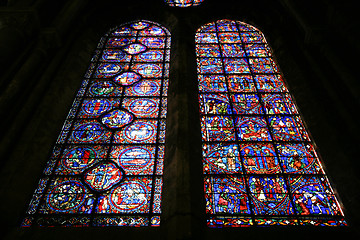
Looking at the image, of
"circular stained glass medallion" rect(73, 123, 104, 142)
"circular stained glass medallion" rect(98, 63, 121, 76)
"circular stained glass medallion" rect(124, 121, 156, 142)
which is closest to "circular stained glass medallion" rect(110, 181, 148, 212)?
"circular stained glass medallion" rect(124, 121, 156, 142)

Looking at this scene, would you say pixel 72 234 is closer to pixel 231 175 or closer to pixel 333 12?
pixel 231 175

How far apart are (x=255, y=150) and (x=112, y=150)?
2.14 m

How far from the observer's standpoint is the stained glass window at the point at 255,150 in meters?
4.05

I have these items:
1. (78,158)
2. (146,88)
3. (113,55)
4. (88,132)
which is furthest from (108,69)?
(78,158)

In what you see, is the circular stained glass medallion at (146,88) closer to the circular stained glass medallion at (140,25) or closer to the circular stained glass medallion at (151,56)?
the circular stained glass medallion at (151,56)

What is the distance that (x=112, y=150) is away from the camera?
4.89 meters

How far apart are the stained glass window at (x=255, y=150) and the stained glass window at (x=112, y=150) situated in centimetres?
78

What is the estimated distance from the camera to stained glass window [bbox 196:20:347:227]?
13.3 feet

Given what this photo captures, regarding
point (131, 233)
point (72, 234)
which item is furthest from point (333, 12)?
point (72, 234)

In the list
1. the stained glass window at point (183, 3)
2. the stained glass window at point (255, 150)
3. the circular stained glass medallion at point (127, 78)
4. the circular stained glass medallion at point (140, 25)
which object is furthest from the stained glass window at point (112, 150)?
the stained glass window at point (183, 3)

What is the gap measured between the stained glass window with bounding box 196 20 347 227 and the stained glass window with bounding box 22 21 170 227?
0.78 metres

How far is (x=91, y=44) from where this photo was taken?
7.05 metres

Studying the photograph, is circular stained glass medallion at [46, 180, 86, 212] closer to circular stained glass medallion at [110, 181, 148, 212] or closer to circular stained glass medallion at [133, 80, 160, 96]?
circular stained glass medallion at [110, 181, 148, 212]

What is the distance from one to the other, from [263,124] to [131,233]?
2763mm
